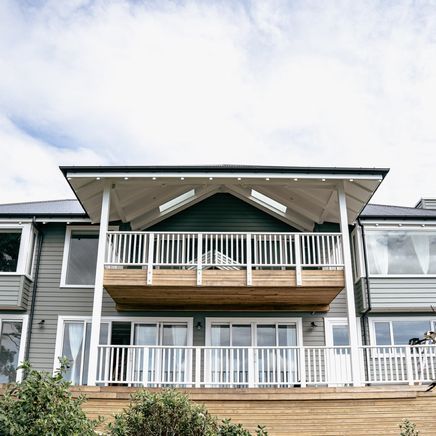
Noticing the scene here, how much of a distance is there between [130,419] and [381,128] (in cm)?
2223

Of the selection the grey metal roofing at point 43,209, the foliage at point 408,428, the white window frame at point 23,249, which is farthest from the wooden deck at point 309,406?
the grey metal roofing at point 43,209

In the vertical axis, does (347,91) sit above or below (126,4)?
above

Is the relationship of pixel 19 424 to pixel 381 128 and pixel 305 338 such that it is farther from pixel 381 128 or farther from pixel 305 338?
pixel 381 128

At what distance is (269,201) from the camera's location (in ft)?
47.9

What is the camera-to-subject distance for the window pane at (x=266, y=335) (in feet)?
46.8

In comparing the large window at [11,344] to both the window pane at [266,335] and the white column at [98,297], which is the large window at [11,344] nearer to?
the white column at [98,297]

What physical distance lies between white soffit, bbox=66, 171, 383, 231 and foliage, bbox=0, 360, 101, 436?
20.1ft

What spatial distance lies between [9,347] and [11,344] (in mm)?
95

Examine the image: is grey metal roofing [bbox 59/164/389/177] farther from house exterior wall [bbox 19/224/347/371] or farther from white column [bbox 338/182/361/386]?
house exterior wall [bbox 19/224/347/371]

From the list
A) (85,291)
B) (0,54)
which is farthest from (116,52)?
(85,291)

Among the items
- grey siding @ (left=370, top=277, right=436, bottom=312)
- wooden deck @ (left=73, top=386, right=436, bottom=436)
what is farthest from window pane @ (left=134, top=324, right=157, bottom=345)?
grey siding @ (left=370, top=277, right=436, bottom=312)

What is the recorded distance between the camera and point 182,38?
18.8 m

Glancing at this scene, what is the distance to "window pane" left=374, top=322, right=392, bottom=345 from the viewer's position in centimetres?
1429

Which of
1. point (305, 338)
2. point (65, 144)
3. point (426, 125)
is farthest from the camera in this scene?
point (65, 144)
